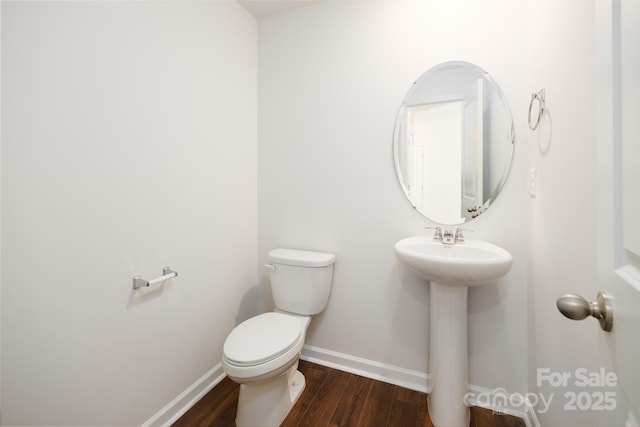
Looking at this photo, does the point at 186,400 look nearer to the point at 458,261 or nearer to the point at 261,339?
the point at 261,339

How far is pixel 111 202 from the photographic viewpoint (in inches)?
41.3

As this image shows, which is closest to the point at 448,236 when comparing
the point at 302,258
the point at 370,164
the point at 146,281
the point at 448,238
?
the point at 448,238

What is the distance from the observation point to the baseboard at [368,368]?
1508 millimetres

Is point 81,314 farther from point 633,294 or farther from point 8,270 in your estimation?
point 633,294

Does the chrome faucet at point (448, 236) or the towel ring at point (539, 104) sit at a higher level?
the towel ring at point (539, 104)

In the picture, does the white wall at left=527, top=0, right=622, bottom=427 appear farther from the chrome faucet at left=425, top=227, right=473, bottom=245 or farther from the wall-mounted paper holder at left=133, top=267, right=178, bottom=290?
the wall-mounted paper holder at left=133, top=267, right=178, bottom=290

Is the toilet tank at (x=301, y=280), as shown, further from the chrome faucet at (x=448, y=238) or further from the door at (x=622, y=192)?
the door at (x=622, y=192)

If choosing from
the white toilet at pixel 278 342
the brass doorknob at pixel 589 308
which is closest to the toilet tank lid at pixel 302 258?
the white toilet at pixel 278 342

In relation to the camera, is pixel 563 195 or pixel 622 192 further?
pixel 563 195

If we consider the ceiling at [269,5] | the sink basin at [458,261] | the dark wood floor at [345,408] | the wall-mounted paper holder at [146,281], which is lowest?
the dark wood floor at [345,408]

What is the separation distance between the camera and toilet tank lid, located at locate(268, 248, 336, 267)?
155 centimetres

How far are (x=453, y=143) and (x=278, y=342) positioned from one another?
54.7 inches

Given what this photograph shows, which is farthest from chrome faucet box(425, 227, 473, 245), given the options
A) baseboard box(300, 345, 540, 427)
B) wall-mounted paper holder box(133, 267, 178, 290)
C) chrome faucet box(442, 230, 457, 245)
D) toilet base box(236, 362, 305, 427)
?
wall-mounted paper holder box(133, 267, 178, 290)

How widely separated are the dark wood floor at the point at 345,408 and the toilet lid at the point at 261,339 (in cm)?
44
